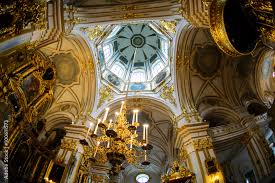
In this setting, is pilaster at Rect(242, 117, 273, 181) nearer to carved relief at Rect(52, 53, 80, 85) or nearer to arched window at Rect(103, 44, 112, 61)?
arched window at Rect(103, 44, 112, 61)

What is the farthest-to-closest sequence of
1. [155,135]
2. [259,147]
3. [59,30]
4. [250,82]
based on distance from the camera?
1. [155,135]
2. [250,82]
3. [259,147]
4. [59,30]

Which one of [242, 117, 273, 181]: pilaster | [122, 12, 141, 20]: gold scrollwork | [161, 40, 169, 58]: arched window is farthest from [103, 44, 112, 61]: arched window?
[242, 117, 273, 181]: pilaster

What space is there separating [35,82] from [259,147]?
1015 centimetres

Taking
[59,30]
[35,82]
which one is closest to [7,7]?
[59,30]

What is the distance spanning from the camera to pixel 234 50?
20.5 ft

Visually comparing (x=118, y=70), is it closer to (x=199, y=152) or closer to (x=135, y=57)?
(x=135, y=57)

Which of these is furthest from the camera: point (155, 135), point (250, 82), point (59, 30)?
point (155, 135)

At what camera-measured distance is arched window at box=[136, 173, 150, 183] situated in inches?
719

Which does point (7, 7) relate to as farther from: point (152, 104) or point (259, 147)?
point (259, 147)

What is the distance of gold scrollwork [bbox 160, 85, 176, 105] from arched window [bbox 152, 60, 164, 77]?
188 cm

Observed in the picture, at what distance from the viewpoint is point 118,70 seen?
1694cm

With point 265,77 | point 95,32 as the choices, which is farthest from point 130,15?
point 265,77

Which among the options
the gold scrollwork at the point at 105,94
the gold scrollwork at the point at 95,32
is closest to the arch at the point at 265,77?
the gold scrollwork at the point at 105,94

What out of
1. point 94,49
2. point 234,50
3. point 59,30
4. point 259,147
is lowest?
point 234,50
